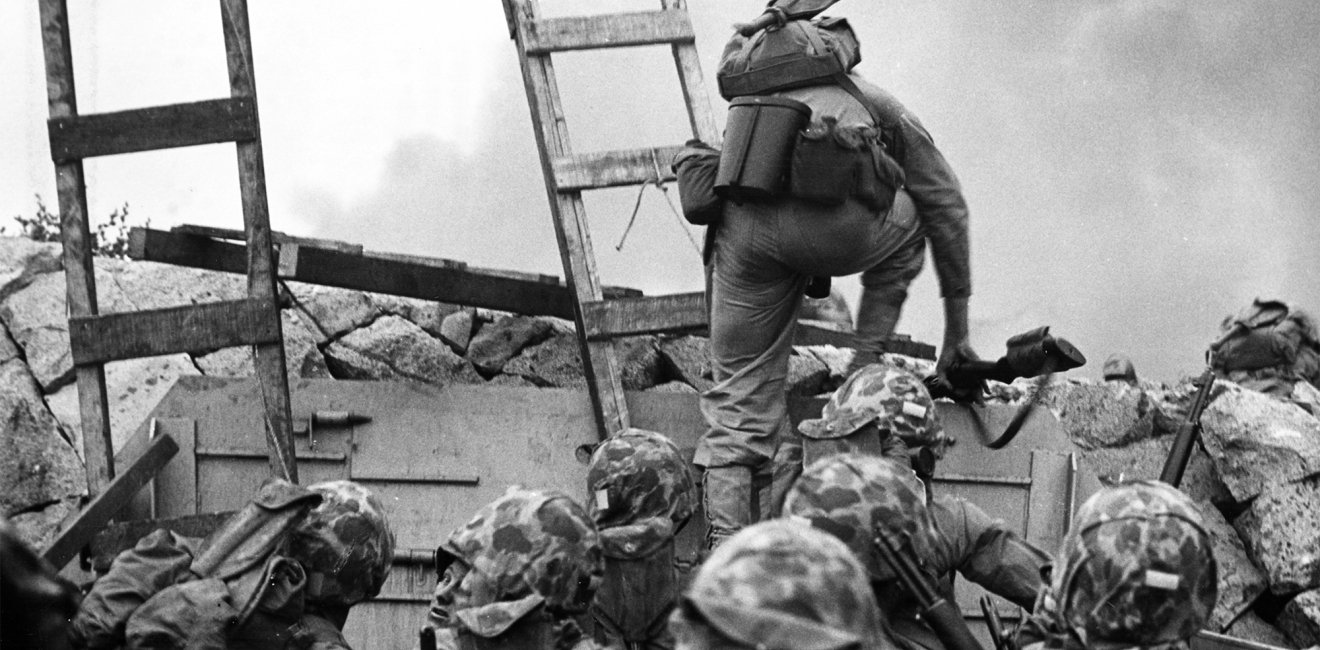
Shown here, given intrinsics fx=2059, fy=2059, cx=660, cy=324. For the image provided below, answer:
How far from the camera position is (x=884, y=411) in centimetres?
654

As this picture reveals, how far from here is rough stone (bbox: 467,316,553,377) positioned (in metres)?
9.01

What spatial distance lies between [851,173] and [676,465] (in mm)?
1340

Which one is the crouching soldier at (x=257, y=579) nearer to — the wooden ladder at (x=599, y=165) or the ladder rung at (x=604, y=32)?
the wooden ladder at (x=599, y=165)

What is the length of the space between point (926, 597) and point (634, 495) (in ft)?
4.97

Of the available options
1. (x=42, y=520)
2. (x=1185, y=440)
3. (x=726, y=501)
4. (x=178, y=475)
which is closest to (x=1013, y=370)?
(x=1185, y=440)

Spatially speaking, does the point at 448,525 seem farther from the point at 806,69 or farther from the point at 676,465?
the point at 806,69

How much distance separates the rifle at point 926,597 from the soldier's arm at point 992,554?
472 millimetres

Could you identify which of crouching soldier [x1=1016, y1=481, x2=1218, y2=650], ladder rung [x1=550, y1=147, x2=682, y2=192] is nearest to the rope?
ladder rung [x1=550, y1=147, x2=682, y2=192]

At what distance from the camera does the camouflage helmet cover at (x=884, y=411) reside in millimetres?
6520

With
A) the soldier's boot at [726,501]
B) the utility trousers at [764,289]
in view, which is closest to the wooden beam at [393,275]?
the utility trousers at [764,289]

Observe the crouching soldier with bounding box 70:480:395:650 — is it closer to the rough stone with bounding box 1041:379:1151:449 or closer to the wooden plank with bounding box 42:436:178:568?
the wooden plank with bounding box 42:436:178:568

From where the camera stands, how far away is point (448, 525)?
782 centimetres

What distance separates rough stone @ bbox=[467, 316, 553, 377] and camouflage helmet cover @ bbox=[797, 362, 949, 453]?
2.51 meters

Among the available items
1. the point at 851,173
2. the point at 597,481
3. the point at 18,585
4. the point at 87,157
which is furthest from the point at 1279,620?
the point at 18,585
